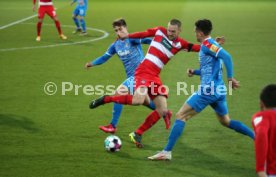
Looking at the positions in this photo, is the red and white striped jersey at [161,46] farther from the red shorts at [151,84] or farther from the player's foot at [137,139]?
the player's foot at [137,139]

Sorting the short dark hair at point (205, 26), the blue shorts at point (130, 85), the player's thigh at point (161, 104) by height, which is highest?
the short dark hair at point (205, 26)

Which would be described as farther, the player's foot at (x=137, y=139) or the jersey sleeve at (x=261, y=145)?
the player's foot at (x=137, y=139)

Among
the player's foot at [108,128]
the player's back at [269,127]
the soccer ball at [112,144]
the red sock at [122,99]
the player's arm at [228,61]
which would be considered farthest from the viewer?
the player's foot at [108,128]

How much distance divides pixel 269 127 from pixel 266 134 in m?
0.16

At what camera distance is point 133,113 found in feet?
40.9

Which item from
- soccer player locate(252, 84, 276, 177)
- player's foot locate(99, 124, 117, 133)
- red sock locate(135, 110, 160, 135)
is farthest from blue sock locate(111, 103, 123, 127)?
soccer player locate(252, 84, 276, 177)

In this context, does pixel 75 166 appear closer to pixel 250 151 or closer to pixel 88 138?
pixel 88 138

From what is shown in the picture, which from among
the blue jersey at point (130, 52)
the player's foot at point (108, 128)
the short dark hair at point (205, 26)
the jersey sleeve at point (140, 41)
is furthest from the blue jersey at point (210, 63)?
the player's foot at point (108, 128)

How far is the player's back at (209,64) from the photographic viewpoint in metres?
8.98

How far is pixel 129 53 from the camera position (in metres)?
10.5

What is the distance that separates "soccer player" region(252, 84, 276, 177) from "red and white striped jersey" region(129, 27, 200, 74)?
14.3ft

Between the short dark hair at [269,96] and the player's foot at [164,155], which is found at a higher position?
the short dark hair at [269,96]

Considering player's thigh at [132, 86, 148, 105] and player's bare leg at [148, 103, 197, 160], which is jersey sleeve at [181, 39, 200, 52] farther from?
player's bare leg at [148, 103, 197, 160]

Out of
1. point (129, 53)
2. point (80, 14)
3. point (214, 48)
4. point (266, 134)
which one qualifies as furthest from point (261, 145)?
point (80, 14)
